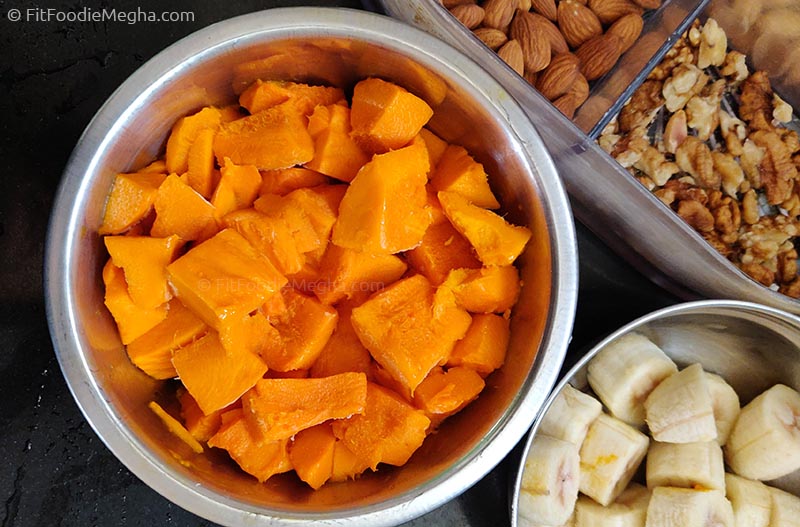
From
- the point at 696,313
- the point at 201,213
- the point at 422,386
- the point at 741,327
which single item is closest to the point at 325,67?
the point at 201,213

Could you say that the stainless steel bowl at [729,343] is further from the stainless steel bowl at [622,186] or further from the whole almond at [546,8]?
the whole almond at [546,8]

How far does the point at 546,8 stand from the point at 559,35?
57 millimetres

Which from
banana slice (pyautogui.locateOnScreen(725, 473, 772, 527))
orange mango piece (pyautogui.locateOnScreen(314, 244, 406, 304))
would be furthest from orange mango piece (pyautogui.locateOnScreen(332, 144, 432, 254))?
banana slice (pyautogui.locateOnScreen(725, 473, 772, 527))

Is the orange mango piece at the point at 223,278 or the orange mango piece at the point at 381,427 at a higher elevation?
the orange mango piece at the point at 223,278

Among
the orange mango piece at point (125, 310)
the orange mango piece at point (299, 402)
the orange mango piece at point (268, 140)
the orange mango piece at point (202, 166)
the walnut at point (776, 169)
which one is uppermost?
the walnut at point (776, 169)

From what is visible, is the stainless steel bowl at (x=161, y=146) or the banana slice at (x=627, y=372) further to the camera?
the banana slice at (x=627, y=372)

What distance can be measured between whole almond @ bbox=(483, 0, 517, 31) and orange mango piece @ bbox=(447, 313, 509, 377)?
578 mm

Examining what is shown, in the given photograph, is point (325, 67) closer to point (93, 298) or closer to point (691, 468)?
point (93, 298)

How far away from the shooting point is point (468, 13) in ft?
4.22

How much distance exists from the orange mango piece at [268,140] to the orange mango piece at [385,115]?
0.29 feet

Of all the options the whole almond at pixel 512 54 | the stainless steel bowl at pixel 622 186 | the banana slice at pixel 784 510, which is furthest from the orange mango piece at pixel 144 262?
the banana slice at pixel 784 510

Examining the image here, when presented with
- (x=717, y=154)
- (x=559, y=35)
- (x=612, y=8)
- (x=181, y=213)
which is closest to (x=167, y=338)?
(x=181, y=213)

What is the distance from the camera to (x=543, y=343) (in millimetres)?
1046

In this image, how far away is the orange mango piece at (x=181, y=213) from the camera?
40.7 inches
